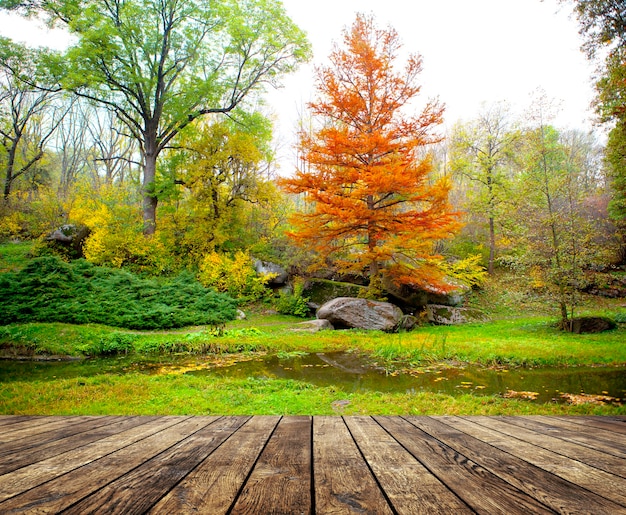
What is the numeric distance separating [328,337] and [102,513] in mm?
8965

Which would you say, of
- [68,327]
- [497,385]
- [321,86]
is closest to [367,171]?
[321,86]

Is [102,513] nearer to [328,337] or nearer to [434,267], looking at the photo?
[328,337]

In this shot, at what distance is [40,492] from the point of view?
43.3 inches

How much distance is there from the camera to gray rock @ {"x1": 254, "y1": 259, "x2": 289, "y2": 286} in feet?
50.4

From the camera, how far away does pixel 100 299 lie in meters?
10.8

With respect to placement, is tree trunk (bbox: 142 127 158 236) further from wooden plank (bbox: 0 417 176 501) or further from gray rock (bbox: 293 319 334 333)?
wooden plank (bbox: 0 417 176 501)

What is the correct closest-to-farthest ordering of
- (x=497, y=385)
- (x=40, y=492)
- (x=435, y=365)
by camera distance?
(x=40, y=492), (x=497, y=385), (x=435, y=365)

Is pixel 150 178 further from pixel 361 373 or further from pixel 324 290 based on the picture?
pixel 361 373

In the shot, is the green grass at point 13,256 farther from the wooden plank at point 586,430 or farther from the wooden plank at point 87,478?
the wooden plank at point 586,430

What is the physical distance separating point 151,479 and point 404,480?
91cm

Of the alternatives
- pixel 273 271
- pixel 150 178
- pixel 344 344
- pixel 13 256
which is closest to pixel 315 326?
pixel 344 344

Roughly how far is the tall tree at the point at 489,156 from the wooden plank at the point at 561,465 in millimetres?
19368

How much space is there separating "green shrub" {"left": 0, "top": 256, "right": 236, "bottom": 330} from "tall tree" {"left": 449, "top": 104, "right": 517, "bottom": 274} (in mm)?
15382

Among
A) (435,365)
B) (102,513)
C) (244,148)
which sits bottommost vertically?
(435,365)
